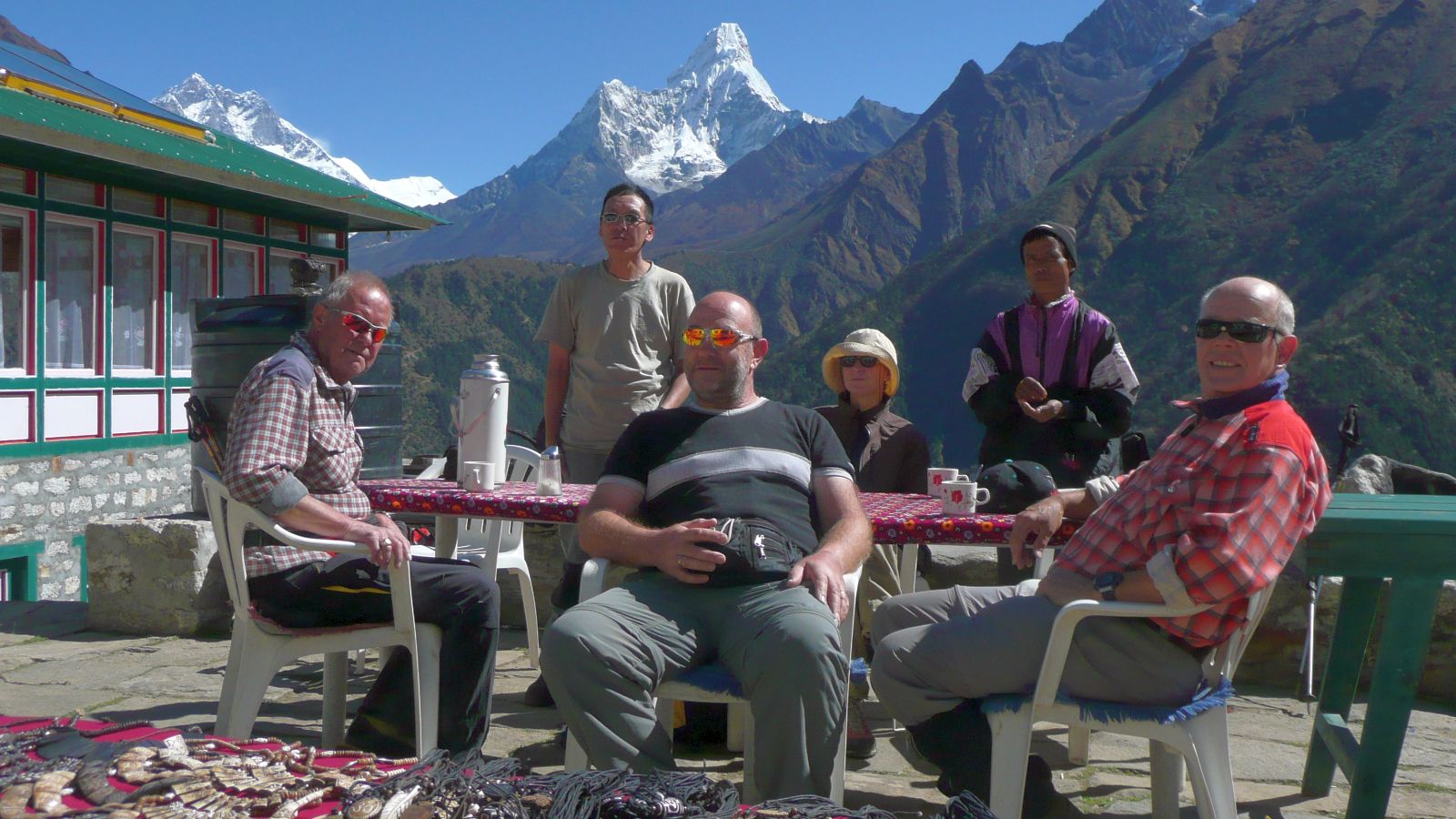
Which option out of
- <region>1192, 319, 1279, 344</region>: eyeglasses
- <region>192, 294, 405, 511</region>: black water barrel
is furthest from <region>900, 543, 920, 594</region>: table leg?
<region>192, 294, 405, 511</region>: black water barrel

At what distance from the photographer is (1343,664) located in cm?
334

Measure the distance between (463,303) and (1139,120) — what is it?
52.6 m

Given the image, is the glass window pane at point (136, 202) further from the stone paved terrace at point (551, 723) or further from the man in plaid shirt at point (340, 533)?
the man in plaid shirt at point (340, 533)

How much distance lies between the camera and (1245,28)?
9431cm

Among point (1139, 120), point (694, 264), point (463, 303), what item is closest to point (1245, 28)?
point (1139, 120)

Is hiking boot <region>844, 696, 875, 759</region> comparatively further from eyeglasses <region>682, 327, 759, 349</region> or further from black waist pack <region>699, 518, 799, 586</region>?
eyeglasses <region>682, 327, 759, 349</region>

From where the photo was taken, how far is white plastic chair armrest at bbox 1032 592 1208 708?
2432 millimetres

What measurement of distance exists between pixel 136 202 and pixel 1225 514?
11.5 m

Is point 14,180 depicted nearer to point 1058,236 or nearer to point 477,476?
point 477,476

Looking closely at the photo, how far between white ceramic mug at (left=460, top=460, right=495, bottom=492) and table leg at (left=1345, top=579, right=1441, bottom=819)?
94.3 inches

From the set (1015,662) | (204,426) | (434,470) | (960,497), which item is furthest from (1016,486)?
(434,470)

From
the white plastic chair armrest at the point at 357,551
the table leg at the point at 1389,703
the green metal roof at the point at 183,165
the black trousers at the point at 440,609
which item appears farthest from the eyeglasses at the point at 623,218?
the green metal roof at the point at 183,165

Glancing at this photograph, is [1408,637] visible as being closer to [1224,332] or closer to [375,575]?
[1224,332]

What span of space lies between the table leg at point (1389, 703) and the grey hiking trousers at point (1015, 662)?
28.8 inches
